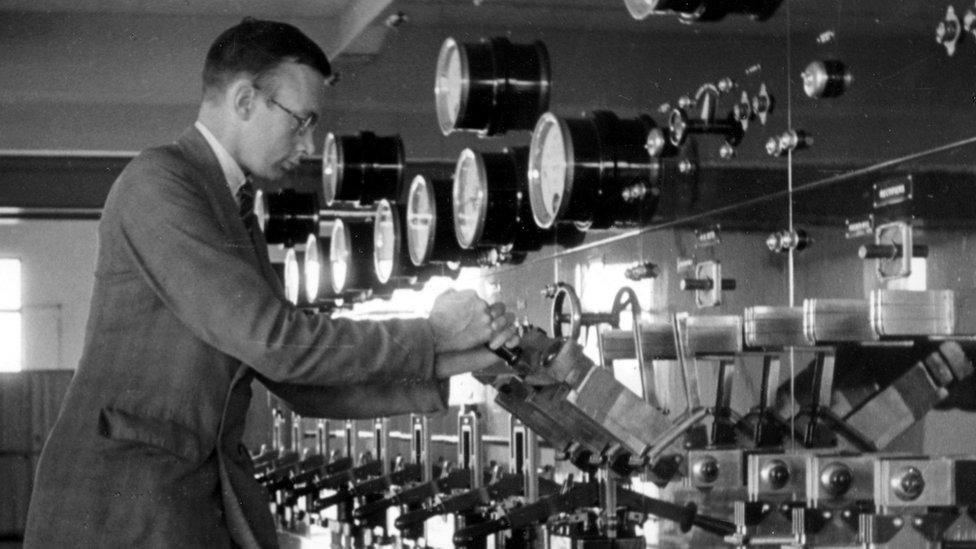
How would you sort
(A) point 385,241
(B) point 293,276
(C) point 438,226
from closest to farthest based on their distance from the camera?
1. (C) point 438,226
2. (A) point 385,241
3. (B) point 293,276

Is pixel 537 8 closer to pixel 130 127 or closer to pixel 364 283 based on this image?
pixel 364 283

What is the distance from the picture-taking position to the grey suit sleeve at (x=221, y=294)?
2.34 m

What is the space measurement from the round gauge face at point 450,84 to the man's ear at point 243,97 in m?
1.45

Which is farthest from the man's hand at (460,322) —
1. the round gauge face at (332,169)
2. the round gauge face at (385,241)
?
the round gauge face at (332,169)

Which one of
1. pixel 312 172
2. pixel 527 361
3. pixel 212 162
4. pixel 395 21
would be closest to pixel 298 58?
pixel 212 162

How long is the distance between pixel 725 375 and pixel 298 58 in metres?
1.04

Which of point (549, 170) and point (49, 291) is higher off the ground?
point (49, 291)

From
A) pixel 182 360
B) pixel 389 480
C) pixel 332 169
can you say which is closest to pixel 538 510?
pixel 182 360

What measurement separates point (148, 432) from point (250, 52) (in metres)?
0.70

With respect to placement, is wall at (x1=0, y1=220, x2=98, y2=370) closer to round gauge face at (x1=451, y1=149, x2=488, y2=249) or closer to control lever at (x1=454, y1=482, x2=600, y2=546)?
round gauge face at (x1=451, y1=149, x2=488, y2=249)

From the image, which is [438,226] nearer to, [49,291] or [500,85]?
[500,85]

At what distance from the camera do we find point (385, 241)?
5434mm

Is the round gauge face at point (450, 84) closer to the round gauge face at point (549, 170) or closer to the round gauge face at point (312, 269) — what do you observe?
the round gauge face at point (549, 170)

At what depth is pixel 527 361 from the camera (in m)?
2.65
